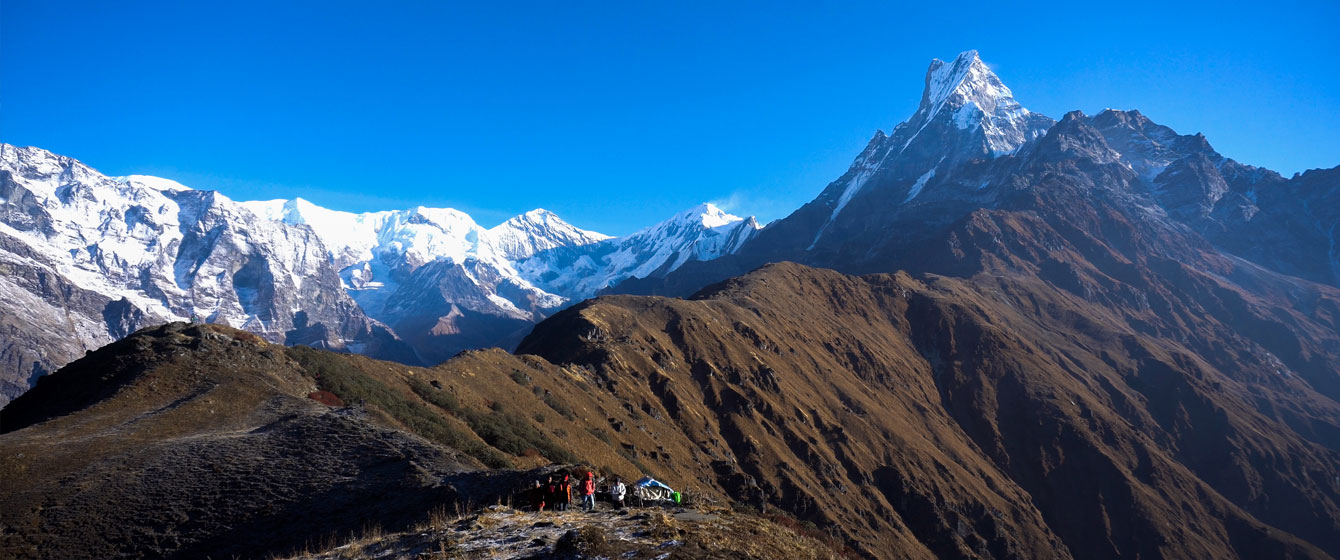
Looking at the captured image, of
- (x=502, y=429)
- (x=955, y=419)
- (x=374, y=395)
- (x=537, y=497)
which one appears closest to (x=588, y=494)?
(x=537, y=497)

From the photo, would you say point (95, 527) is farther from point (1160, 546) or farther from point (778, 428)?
point (1160, 546)

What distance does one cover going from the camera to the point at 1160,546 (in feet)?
350

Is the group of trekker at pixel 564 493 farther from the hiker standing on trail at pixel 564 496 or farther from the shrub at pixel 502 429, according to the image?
the shrub at pixel 502 429

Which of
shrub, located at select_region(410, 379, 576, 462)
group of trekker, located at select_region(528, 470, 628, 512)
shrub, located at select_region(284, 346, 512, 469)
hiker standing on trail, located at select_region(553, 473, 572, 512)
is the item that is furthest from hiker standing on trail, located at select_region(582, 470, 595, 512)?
shrub, located at select_region(410, 379, 576, 462)

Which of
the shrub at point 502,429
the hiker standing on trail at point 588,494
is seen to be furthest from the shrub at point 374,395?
the hiker standing on trail at point 588,494

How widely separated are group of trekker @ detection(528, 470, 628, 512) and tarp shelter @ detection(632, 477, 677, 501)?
0.90 meters

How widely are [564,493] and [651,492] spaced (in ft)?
12.1

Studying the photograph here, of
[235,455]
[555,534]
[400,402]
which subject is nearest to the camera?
[555,534]

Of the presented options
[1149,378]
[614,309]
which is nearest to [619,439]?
[614,309]

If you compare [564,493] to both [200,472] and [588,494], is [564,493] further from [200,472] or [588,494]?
[200,472]

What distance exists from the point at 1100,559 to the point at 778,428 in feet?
192

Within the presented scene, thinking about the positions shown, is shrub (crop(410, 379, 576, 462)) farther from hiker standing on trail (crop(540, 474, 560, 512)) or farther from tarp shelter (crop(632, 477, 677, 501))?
hiker standing on trail (crop(540, 474, 560, 512))

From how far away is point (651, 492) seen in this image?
848 inches

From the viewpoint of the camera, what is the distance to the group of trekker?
61.9ft
